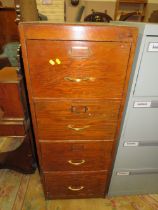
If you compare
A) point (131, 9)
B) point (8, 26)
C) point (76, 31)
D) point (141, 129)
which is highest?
point (131, 9)

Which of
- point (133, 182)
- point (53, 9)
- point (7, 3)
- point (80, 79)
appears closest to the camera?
point (80, 79)

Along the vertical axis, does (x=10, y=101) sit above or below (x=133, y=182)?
above

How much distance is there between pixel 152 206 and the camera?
1.13 m

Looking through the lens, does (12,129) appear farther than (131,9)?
No

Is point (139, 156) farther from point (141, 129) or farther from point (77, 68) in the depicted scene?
point (77, 68)

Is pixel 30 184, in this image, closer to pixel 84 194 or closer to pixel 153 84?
pixel 84 194

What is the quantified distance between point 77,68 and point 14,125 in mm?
639

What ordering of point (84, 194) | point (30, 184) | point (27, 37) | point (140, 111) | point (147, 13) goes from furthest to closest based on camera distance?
point (147, 13), point (30, 184), point (84, 194), point (140, 111), point (27, 37)

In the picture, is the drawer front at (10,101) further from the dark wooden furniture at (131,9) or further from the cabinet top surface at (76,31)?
the dark wooden furniture at (131,9)

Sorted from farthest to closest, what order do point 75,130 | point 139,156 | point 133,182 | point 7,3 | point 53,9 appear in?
point 7,3, point 53,9, point 133,182, point 139,156, point 75,130

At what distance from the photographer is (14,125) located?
3.42 feet

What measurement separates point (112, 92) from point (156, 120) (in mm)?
317

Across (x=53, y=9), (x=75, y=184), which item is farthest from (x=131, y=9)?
(x=75, y=184)

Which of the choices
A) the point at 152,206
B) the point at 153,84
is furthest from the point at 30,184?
the point at 153,84
